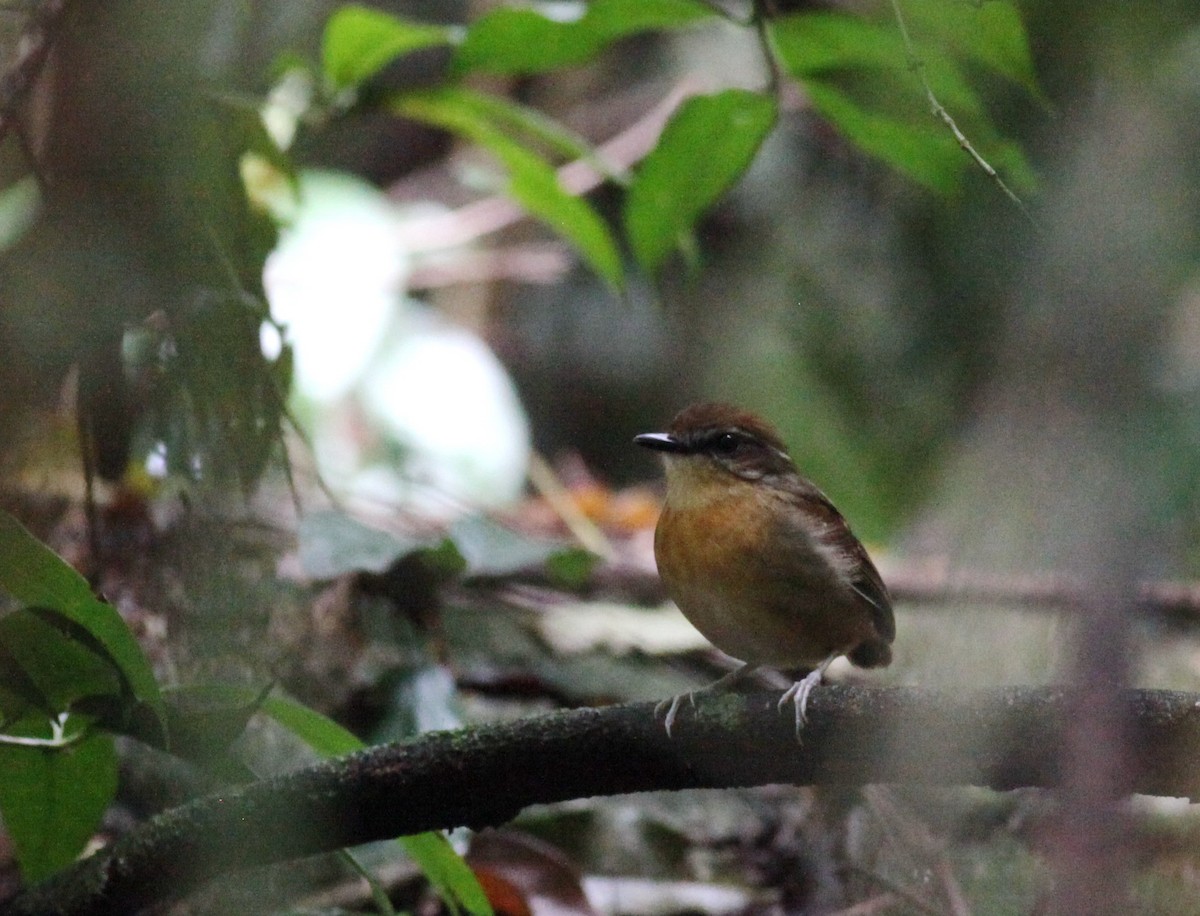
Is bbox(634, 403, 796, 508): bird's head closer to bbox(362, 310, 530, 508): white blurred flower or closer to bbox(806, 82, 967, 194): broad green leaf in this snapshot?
bbox(806, 82, 967, 194): broad green leaf

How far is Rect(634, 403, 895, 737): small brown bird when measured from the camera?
2781mm

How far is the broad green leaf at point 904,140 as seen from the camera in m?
3.25

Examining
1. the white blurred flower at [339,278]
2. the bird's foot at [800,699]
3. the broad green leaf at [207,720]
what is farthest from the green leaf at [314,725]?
the white blurred flower at [339,278]

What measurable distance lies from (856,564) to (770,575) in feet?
0.67

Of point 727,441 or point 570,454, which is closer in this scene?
point 727,441

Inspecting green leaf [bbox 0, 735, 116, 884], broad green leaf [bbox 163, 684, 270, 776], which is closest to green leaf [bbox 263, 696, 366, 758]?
broad green leaf [bbox 163, 684, 270, 776]

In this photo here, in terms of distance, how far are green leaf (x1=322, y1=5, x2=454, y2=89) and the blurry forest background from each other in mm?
59

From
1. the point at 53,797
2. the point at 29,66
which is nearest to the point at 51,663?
the point at 53,797

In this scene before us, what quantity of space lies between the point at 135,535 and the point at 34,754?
151 centimetres

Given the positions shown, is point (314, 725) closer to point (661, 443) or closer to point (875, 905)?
point (875, 905)

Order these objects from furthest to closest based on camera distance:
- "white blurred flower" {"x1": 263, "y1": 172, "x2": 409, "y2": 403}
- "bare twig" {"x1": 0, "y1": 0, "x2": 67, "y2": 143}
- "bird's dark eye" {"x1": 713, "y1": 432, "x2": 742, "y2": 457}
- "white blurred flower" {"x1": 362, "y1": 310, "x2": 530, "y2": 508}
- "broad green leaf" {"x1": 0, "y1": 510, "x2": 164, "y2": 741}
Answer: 1. "white blurred flower" {"x1": 362, "y1": 310, "x2": 530, "y2": 508}
2. "white blurred flower" {"x1": 263, "y1": 172, "x2": 409, "y2": 403}
3. "bird's dark eye" {"x1": 713, "y1": 432, "x2": 742, "y2": 457}
4. "bare twig" {"x1": 0, "y1": 0, "x2": 67, "y2": 143}
5. "broad green leaf" {"x1": 0, "y1": 510, "x2": 164, "y2": 741}

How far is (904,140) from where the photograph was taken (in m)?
3.26

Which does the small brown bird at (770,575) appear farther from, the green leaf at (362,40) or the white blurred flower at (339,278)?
the white blurred flower at (339,278)

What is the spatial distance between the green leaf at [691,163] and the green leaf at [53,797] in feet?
6.08
